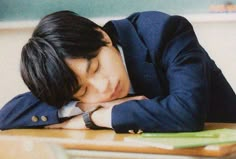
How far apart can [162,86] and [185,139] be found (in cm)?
40

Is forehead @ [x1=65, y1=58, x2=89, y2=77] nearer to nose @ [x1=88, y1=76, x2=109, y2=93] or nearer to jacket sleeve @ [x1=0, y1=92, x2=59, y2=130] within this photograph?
nose @ [x1=88, y1=76, x2=109, y2=93]

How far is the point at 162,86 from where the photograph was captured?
52.1 inches

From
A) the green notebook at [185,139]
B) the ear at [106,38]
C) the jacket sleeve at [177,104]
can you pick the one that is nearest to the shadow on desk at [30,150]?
the green notebook at [185,139]

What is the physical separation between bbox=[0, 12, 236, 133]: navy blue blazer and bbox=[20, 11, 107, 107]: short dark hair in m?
0.09

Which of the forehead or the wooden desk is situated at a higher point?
the forehead

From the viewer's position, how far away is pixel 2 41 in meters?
2.04

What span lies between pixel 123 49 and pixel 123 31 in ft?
0.19

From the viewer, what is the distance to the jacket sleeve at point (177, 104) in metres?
1.10

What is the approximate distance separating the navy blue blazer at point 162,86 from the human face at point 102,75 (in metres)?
0.07

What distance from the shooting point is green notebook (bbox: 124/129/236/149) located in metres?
0.85

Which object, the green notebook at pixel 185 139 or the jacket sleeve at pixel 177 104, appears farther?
the jacket sleeve at pixel 177 104

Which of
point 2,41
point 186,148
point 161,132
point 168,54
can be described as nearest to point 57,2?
point 2,41

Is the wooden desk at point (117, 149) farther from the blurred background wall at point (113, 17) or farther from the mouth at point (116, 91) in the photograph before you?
the blurred background wall at point (113, 17)

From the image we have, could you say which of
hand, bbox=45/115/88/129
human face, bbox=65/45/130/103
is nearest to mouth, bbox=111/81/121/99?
human face, bbox=65/45/130/103
